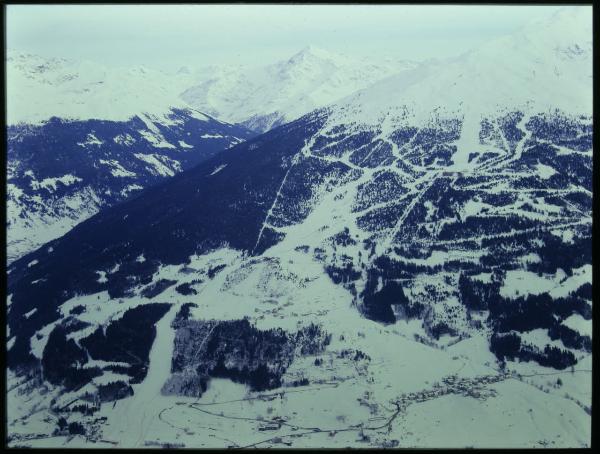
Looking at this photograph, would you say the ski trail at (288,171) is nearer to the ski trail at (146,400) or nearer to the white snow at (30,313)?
the ski trail at (146,400)

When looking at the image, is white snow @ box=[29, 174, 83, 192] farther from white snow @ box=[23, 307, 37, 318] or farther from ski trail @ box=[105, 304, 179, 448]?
ski trail @ box=[105, 304, 179, 448]

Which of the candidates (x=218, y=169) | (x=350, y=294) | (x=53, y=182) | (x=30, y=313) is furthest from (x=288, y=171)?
(x=53, y=182)

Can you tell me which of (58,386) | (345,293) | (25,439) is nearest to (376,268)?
(345,293)

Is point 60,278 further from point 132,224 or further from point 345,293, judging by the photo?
point 345,293

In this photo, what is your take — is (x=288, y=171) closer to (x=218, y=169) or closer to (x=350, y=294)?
(x=218, y=169)

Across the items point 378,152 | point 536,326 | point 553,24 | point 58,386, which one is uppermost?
point 553,24

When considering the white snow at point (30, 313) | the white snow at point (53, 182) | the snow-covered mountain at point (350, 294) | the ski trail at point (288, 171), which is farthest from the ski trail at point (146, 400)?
the white snow at point (53, 182)

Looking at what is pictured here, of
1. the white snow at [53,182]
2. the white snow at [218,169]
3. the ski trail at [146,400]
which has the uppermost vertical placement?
the white snow at [218,169]

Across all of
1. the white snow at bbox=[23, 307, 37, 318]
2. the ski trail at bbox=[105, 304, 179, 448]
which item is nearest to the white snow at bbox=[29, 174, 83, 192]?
the white snow at bbox=[23, 307, 37, 318]
